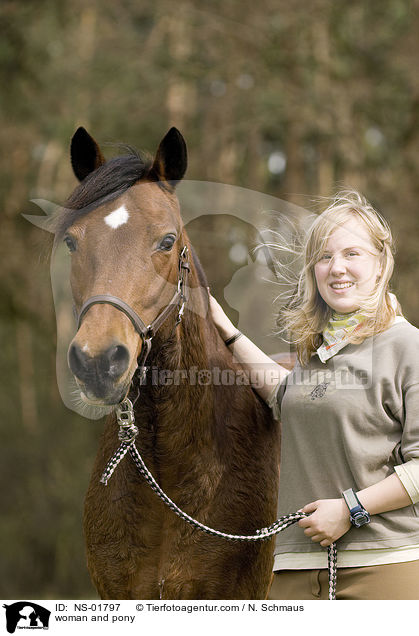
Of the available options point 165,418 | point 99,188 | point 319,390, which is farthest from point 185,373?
point 99,188

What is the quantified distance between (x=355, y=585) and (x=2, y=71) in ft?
35.2

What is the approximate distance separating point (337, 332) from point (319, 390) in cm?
23

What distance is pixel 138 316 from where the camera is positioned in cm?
269

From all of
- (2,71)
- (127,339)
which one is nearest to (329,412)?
(127,339)

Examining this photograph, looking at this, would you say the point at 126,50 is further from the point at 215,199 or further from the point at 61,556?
the point at 61,556

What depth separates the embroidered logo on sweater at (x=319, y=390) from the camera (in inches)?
107

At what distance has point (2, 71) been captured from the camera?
37.6 ft

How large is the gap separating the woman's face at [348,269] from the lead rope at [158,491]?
0.79 meters

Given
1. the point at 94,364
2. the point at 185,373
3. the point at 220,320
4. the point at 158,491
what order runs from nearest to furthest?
the point at 94,364 → the point at 158,491 → the point at 185,373 → the point at 220,320

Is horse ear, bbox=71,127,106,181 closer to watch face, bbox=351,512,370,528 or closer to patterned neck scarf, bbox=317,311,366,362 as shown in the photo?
patterned neck scarf, bbox=317,311,366,362

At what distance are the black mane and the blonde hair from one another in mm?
757

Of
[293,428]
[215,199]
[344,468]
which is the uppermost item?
[215,199]

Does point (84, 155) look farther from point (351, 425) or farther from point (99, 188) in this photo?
point (351, 425)

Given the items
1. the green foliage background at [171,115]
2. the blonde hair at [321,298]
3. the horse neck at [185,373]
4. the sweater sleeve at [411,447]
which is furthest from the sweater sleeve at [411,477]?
the green foliage background at [171,115]
